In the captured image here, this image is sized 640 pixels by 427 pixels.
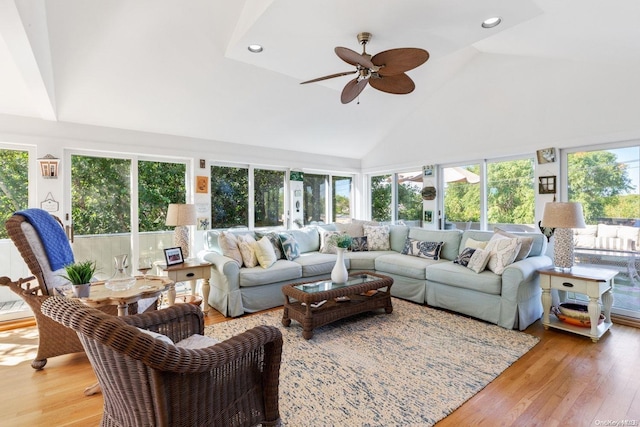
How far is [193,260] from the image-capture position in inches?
151

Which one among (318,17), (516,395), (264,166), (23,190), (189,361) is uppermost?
(318,17)

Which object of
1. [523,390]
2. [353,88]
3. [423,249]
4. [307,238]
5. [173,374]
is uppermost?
[353,88]

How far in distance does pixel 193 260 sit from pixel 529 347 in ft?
11.6

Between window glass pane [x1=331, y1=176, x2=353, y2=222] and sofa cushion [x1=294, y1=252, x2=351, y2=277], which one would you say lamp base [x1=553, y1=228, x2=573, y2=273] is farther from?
window glass pane [x1=331, y1=176, x2=353, y2=222]

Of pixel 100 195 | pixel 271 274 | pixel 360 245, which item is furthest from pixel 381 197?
pixel 100 195

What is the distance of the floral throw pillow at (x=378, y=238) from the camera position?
501 centimetres

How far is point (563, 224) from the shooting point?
3.12 m

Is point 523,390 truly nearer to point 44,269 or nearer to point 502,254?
point 502,254

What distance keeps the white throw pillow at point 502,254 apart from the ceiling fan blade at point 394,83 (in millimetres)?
1977

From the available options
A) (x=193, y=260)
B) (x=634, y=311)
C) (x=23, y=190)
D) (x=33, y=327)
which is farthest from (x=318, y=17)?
(x=634, y=311)

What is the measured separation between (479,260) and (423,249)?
2.92ft

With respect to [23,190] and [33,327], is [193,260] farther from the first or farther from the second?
[23,190]

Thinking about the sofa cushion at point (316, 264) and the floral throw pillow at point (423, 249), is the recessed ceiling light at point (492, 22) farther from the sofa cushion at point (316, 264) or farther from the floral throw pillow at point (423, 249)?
the sofa cushion at point (316, 264)

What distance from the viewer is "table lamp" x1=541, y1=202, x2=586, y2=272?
10.2 feet
